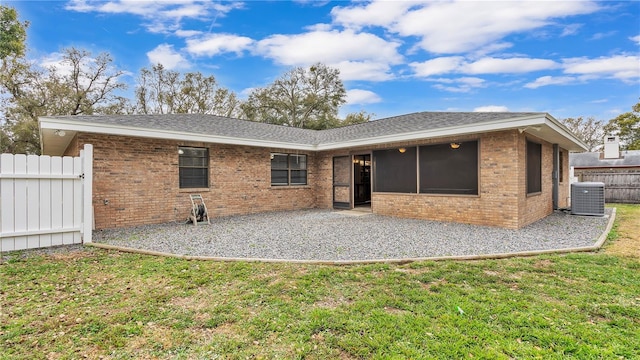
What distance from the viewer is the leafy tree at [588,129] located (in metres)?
29.3

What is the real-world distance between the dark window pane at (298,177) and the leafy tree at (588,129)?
31562mm

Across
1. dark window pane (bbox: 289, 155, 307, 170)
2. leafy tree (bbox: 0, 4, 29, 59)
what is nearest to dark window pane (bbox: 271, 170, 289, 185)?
dark window pane (bbox: 289, 155, 307, 170)

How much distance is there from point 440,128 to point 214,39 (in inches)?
464

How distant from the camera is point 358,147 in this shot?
34.6ft

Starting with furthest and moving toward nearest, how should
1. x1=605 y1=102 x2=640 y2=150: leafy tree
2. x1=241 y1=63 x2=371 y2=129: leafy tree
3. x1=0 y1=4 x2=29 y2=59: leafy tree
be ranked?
1. x1=241 y1=63 x2=371 y2=129: leafy tree
2. x1=605 y1=102 x2=640 y2=150: leafy tree
3. x1=0 y1=4 x2=29 y2=59: leafy tree

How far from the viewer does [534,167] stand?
8328mm

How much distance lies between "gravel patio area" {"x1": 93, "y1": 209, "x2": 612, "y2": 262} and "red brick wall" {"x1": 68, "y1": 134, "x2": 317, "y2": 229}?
69cm

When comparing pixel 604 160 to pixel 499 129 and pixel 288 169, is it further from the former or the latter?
pixel 288 169

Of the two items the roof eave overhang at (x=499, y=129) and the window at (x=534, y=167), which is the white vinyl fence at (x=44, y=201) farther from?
the window at (x=534, y=167)

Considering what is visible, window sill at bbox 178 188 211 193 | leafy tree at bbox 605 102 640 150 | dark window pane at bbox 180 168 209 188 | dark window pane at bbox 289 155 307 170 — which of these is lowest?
window sill at bbox 178 188 211 193

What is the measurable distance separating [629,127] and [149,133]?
38.0 m

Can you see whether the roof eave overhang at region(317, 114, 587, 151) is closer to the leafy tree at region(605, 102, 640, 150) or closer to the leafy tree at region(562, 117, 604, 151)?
the leafy tree at region(605, 102, 640, 150)

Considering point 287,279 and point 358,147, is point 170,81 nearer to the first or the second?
point 358,147

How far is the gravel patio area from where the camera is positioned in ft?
16.6
